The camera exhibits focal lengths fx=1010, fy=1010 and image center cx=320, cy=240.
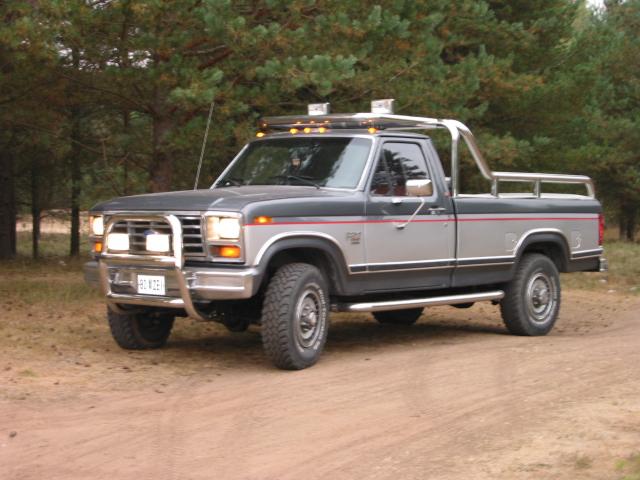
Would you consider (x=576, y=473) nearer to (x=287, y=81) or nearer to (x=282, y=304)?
(x=282, y=304)

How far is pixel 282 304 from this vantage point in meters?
8.24

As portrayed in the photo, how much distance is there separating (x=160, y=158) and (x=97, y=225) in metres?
6.42

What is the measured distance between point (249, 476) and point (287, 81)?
8.12 m

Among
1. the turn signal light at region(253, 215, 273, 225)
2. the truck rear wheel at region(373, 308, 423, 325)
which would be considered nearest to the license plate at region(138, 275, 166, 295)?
the turn signal light at region(253, 215, 273, 225)

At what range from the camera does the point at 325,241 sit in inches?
343

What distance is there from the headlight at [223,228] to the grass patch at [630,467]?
12.1ft

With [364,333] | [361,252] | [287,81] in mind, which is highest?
[287,81]

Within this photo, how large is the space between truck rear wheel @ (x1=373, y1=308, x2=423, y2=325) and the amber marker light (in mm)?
4393

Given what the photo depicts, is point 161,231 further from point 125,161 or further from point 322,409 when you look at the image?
point 125,161

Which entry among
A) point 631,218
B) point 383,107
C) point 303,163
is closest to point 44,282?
point 303,163

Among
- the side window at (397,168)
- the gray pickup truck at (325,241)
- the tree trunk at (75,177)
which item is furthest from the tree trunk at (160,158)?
the side window at (397,168)

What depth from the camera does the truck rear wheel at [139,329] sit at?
935cm

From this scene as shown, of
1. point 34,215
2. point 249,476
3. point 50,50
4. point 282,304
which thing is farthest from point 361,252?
point 34,215

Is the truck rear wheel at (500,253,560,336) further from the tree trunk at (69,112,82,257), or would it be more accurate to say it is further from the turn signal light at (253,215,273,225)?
the tree trunk at (69,112,82,257)
